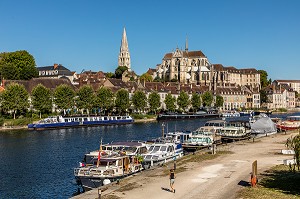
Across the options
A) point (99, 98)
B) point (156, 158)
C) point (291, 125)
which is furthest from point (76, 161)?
point (99, 98)

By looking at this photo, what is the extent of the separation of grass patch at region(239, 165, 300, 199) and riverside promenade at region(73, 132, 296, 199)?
42.3 inches

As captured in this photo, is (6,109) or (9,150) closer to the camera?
(9,150)

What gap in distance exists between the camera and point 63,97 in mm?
114125

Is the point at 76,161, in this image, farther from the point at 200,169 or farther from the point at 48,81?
the point at 48,81

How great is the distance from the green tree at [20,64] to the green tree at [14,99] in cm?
3112

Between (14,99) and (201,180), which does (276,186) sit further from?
(14,99)

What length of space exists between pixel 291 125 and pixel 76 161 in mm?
50855

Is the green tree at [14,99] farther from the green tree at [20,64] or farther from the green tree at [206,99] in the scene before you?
the green tree at [206,99]

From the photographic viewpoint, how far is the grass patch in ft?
91.3

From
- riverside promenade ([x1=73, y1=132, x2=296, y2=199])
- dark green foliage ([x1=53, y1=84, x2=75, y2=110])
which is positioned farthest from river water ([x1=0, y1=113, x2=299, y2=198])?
dark green foliage ([x1=53, y1=84, x2=75, y2=110])

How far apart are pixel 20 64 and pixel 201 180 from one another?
125 meters

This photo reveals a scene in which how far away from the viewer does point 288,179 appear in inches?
1292

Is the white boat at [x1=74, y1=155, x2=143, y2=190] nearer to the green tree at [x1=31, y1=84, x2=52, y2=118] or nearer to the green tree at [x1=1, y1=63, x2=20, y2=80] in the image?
the green tree at [x1=31, y1=84, x2=52, y2=118]

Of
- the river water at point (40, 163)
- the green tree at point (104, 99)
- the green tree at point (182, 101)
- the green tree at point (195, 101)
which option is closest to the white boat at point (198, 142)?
the river water at point (40, 163)
